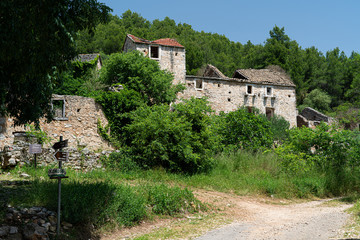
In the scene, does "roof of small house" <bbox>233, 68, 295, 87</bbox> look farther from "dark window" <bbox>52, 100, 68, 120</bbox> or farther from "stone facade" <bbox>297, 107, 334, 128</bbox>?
"dark window" <bbox>52, 100, 68, 120</bbox>

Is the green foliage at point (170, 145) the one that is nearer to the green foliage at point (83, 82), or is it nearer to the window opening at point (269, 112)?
the green foliage at point (83, 82)

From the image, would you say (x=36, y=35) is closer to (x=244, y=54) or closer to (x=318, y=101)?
(x=318, y=101)

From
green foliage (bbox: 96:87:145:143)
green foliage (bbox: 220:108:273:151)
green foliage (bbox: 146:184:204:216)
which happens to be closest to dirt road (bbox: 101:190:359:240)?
green foliage (bbox: 146:184:204:216)

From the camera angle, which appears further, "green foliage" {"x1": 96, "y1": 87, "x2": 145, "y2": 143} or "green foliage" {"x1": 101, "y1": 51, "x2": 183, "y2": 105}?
"green foliage" {"x1": 101, "y1": 51, "x2": 183, "y2": 105}

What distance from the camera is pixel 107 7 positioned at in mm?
7523

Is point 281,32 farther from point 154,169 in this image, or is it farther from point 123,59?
point 154,169

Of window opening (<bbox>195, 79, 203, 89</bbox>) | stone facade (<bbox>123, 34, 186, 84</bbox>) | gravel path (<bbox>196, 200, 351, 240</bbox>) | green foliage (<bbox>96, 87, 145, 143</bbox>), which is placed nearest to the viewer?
gravel path (<bbox>196, 200, 351, 240</bbox>)

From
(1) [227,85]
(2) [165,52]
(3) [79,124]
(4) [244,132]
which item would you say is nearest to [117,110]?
(3) [79,124]

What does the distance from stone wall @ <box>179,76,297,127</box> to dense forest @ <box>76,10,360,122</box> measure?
11.1 m

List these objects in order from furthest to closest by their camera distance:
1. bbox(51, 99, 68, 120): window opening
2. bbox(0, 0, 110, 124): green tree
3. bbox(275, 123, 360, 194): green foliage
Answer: bbox(51, 99, 68, 120): window opening → bbox(275, 123, 360, 194): green foliage → bbox(0, 0, 110, 124): green tree

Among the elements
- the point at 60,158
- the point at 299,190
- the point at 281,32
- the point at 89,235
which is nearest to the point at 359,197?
the point at 299,190

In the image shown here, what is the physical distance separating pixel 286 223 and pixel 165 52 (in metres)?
24.4

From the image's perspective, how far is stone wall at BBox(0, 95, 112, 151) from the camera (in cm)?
1711

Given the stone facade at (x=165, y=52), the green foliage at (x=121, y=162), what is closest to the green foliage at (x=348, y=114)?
the green foliage at (x=121, y=162)
